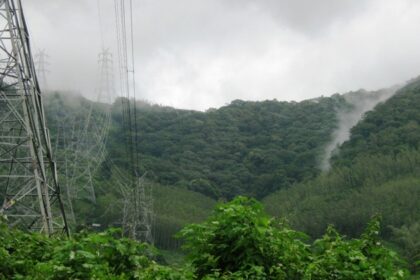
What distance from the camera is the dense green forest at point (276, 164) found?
69.4 meters

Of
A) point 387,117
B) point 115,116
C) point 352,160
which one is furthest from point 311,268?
point 115,116

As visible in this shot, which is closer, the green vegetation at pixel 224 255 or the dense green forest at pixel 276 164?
the green vegetation at pixel 224 255

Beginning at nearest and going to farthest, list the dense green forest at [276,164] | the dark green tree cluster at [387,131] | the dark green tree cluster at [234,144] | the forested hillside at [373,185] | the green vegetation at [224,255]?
the green vegetation at [224,255] → the forested hillside at [373,185] → the dense green forest at [276,164] → the dark green tree cluster at [387,131] → the dark green tree cluster at [234,144]

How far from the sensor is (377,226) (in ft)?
23.9

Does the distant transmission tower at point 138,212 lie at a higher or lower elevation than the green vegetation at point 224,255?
lower

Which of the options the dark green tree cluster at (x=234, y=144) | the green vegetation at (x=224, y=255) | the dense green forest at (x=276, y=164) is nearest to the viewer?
the green vegetation at (x=224, y=255)

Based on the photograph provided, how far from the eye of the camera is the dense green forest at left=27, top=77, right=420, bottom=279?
228 feet

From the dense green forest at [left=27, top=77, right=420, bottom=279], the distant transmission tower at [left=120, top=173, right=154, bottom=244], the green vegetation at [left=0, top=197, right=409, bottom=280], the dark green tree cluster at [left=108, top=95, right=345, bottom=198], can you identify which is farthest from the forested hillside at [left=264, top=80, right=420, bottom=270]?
the green vegetation at [left=0, top=197, right=409, bottom=280]

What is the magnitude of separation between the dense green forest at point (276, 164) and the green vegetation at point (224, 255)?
49.9 m

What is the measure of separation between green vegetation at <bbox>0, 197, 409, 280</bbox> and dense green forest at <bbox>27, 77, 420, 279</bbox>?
49856 millimetres

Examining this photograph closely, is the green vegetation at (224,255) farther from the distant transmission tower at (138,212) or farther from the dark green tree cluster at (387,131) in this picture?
the dark green tree cluster at (387,131)

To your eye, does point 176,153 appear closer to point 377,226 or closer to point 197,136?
point 197,136

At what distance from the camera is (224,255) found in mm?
7531

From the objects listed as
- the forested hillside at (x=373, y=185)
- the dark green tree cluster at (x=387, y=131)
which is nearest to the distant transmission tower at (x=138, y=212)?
the forested hillside at (x=373, y=185)
